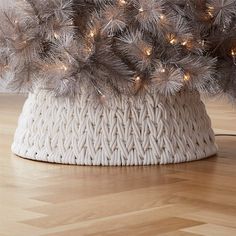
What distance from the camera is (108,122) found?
1714 millimetres

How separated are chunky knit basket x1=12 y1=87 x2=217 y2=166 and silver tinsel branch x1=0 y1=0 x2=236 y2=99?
4 centimetres

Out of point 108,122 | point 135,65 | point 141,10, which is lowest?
point 108,122

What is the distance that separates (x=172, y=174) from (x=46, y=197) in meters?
0.35

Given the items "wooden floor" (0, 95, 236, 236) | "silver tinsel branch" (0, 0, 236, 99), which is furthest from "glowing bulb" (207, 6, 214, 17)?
"wooden floor" (0, 95, 236, 236)

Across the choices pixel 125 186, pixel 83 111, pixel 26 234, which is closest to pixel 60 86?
pixel 83 111

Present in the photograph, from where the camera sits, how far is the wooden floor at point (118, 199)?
1161 mm

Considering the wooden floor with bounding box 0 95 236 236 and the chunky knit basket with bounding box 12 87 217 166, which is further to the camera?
the chunky knit basket with bounding box 12 87 217 166

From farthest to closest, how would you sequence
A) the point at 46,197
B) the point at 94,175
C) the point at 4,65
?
the point at 4,65
the point at 94,175
the point at 46,197

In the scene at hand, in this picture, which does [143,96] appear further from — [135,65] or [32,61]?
[32,61]

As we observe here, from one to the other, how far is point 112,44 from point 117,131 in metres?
0.20

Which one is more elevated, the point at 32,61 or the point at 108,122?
the point at 32,61

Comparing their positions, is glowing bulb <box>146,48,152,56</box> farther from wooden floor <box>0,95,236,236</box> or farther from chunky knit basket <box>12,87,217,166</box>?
wooden floor <box>0,95,236,236</box>

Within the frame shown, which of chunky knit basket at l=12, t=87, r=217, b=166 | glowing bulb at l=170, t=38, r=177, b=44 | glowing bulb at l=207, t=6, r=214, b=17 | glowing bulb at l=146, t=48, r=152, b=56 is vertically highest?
glowing bulb at l=207, t=6, r=214, b=17

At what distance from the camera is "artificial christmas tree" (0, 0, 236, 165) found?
167 centimetres
